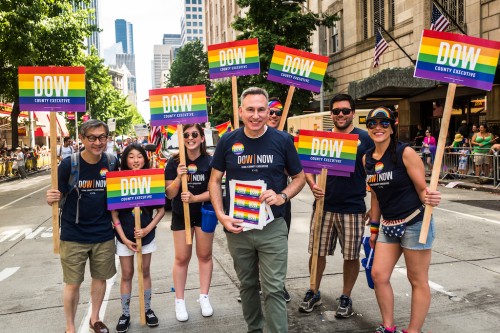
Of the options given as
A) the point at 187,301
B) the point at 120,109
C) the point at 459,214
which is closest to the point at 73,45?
the point at 459,214

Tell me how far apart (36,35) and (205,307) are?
1909cm

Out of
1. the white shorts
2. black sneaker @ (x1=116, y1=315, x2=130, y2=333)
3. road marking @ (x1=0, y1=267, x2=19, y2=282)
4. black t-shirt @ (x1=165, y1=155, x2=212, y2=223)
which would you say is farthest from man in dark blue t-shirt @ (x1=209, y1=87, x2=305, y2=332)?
road marking @ (x1=0, y1=267, x2=19, y2=282)

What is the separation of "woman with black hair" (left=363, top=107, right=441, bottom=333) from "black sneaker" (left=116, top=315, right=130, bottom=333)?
2.29 m

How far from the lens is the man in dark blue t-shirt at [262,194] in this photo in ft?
11.7

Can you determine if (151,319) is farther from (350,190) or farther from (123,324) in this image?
(350,190)

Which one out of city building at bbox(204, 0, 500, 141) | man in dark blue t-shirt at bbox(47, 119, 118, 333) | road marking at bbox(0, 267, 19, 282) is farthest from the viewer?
city building at bbox(204, 0, 500, 141)

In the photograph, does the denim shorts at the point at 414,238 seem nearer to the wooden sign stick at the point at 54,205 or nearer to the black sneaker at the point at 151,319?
the black sneaker at the point at 151,319

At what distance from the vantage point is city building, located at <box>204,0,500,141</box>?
18.1 meters

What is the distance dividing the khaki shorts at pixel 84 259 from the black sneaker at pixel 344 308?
84.2 inches

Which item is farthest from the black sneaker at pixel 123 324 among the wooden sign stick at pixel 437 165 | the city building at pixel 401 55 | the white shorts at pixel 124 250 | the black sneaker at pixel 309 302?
the city building at pixel 401 55

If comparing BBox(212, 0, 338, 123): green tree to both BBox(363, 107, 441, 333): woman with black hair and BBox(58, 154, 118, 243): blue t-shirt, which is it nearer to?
BBox(58, 154, 118, 243): blue t-shirt

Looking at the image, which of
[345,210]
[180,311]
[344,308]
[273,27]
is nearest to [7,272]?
[180,311]

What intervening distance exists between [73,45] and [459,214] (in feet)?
72.1

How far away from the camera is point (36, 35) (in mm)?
20250
